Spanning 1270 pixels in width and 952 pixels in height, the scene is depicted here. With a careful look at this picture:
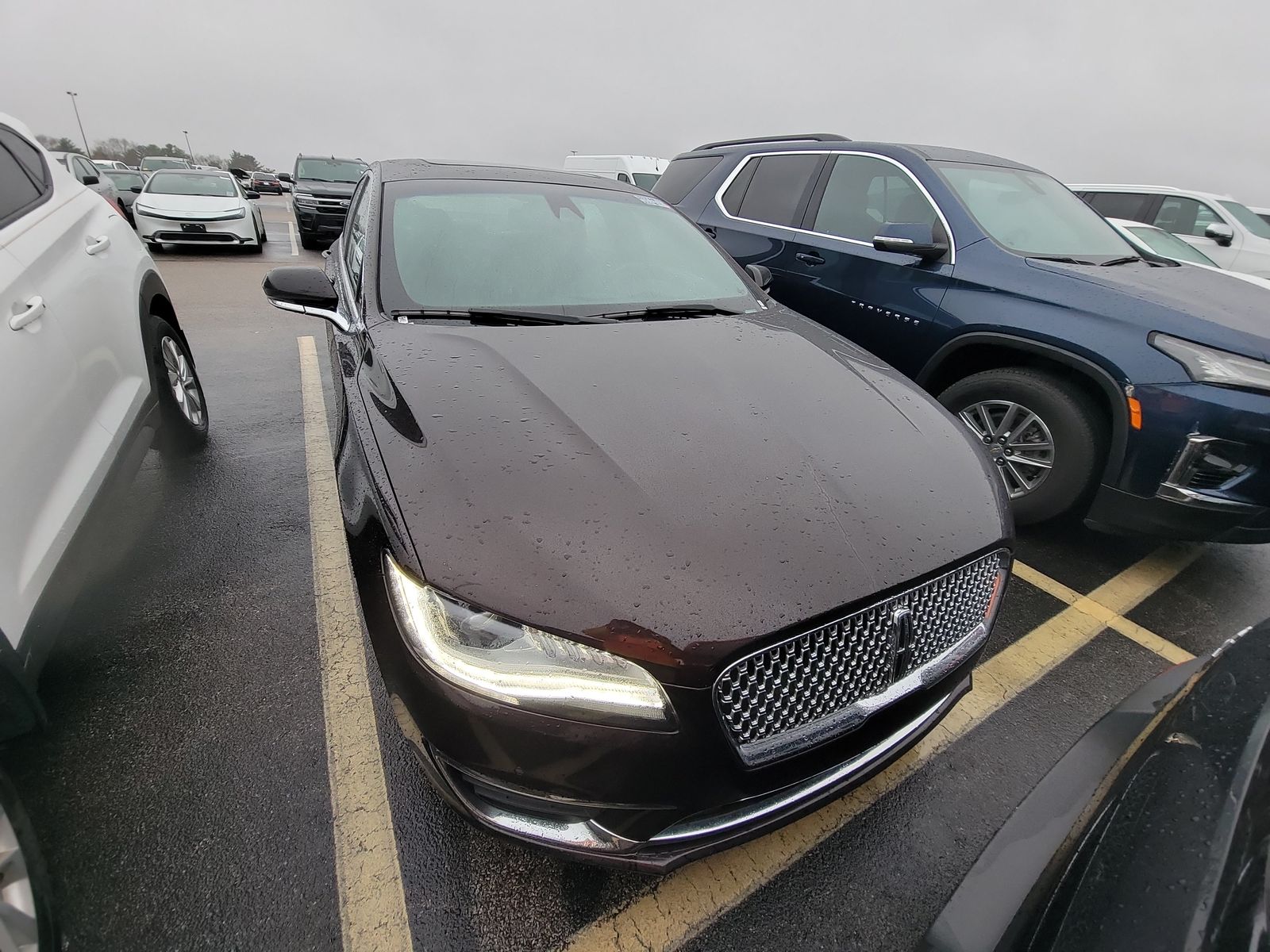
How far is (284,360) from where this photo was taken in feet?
17.4

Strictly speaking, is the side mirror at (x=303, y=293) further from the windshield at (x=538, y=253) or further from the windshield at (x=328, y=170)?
the windshield at (x=328, y=170)

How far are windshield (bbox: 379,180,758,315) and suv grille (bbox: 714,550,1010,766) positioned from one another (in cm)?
147

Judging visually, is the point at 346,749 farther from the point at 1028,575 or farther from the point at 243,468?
the point at 1028,575

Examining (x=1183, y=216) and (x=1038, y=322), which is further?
(x=1183, y=216)

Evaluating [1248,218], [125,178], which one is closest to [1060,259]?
[1248,218]

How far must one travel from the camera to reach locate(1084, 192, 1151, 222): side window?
970cm

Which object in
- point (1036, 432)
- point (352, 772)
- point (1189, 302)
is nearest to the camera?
point (352, 772)

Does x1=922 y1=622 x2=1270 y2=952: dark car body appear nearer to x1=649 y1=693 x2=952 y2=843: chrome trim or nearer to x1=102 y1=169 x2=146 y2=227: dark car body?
x1=649 y1=693 x2=952 y2=843: chrome trim

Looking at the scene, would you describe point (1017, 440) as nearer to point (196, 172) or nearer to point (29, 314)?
point (29, 314)

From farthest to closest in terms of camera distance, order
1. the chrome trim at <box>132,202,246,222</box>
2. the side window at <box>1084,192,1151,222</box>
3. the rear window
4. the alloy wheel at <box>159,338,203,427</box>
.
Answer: the side window at <box>1084,192,1151,222</box> < the chrome trim at <box>132,202,246,222</box> < the rear window < the alloy wheel at <box>159,338,203,427</box>

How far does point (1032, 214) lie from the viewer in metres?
3.66

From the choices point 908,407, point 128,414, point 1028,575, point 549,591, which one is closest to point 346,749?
point 549,591

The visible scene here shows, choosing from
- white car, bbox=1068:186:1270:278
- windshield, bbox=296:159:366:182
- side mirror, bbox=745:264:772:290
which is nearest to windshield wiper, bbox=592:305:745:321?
side mirror, bbox=745:264:772:290

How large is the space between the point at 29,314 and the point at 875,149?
4263 millimetres
